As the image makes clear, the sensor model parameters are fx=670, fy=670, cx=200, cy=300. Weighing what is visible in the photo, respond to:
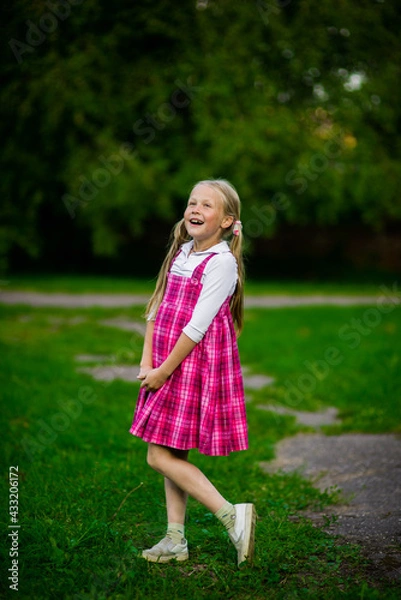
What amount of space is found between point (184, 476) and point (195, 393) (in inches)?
14.0

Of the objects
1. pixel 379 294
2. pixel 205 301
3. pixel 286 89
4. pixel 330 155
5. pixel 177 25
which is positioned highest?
pixel 177 25

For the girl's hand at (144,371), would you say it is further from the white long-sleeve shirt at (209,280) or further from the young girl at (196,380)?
the white long-sleeve shirt at (209,280)

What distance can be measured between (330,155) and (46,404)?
41.0 ft

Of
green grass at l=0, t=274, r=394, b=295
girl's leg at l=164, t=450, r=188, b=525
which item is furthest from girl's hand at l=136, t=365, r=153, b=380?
green grass at l=0, t=274, r=394, b=295

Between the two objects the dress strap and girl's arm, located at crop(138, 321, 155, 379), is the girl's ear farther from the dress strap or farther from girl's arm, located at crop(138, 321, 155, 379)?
girl's arm, located at crop(138, 321, 155, 379)

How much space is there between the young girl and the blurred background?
10.6m

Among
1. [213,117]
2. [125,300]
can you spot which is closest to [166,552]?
[125,300]

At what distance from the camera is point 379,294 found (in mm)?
14250

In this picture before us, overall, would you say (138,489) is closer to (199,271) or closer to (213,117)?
(199,271)

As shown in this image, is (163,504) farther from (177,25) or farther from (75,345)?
(177,25)

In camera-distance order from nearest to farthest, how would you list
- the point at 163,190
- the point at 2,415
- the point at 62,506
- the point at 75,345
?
1. the point at 62,506
2. the point at 2,415
3. the point at 75,345
4. the point at 163,190

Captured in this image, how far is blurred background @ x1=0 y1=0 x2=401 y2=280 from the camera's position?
45.4 feet

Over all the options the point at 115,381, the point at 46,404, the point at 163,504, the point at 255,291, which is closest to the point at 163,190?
the point at 255,291

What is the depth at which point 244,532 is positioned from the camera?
2797 millimetres
